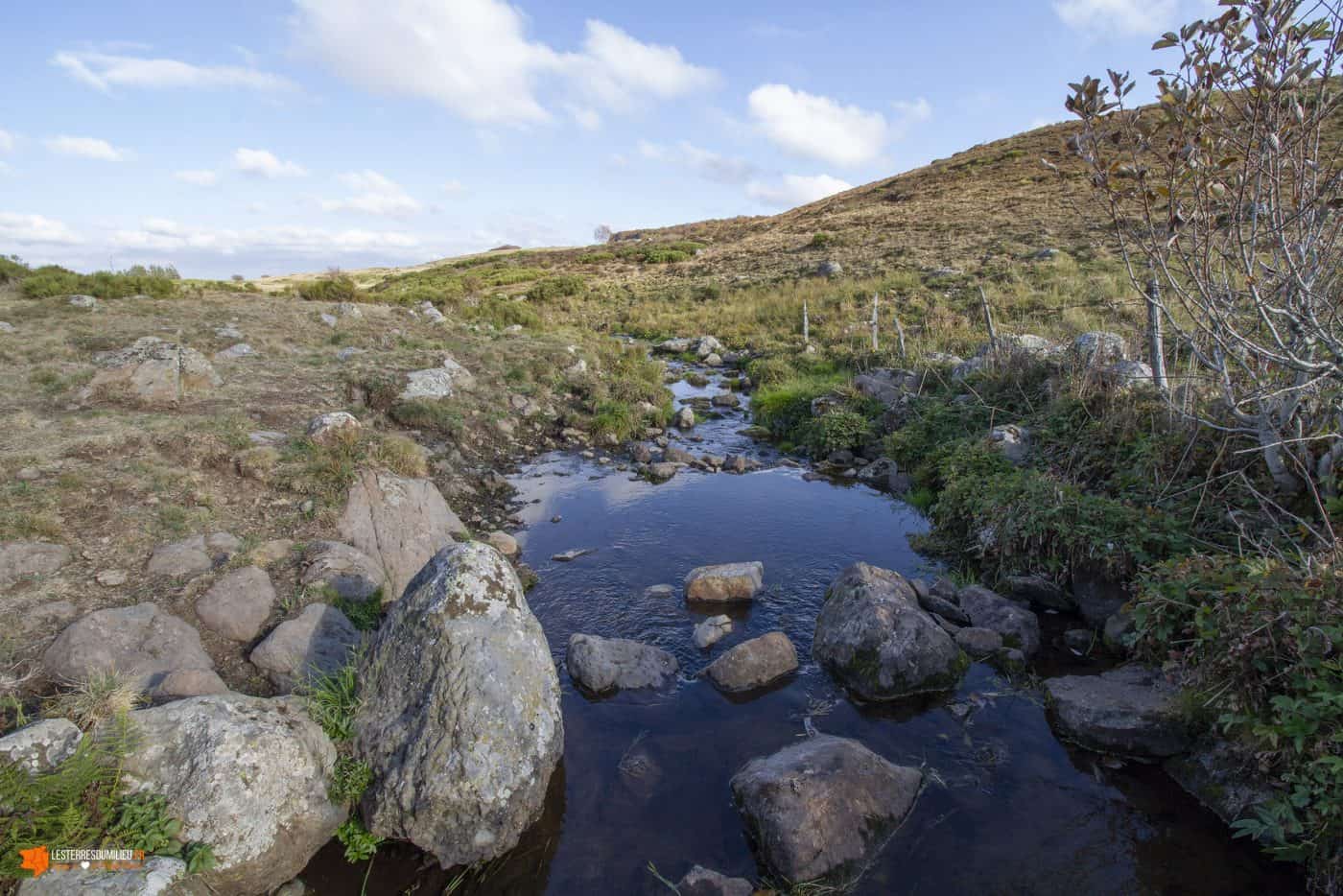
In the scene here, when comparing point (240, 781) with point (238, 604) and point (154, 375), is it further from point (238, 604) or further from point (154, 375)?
point (154, 375)

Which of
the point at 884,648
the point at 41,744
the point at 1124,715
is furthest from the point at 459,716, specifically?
the point at 1124,715

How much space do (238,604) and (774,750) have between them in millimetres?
5469

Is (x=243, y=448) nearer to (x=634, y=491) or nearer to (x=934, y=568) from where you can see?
(x=634, y=491)

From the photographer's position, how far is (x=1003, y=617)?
7703 millimetres

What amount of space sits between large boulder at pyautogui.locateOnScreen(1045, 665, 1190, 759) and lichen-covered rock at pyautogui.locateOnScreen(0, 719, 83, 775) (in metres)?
7.92

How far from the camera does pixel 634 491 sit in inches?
507

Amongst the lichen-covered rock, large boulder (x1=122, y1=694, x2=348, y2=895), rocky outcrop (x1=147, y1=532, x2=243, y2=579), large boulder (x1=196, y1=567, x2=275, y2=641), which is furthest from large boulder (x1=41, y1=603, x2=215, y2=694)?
large boulder (x1=122, y1=694, x2=348, y2=895)

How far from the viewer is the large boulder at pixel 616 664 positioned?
22.8 ft

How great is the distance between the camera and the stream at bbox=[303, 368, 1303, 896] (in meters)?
4.84

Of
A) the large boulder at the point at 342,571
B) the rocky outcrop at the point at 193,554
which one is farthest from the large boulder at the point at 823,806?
the rocky outcrop at the point at 193,554

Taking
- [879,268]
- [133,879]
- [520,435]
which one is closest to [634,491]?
[520,435]

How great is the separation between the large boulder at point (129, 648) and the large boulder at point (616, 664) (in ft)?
11.2

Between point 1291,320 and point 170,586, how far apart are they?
9808 millimetres

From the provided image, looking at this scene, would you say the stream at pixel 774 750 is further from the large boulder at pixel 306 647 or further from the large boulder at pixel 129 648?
the large boulder at pixel 129 648
